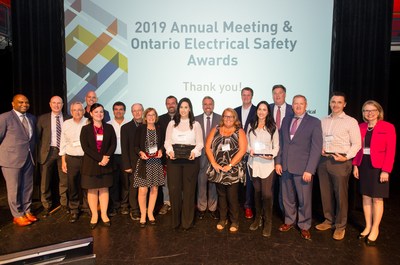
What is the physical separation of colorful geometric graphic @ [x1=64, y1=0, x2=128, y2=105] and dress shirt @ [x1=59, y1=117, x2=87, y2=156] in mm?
1072

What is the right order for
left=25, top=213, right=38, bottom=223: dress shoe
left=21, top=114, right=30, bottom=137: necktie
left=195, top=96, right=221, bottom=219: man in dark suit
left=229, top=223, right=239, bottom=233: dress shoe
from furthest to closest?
1. left=195, top=96, right=221, bottom=219: man in dark suit
2. left=25, top=213, right=38, bottom=223: dress shoe
3. left=21, top=114, right=30, bottom=137: necktie
4. left=229, top=223, right=239, bottom=233: dress shoe

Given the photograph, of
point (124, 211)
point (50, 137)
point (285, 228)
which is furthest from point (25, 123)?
point (285, 228)

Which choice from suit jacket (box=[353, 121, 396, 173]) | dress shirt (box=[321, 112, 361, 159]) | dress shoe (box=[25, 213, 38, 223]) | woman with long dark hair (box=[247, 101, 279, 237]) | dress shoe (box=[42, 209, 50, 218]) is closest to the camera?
suit jacket (box=[353, 121, 396, 173])

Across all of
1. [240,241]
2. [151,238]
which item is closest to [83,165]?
[151,238]

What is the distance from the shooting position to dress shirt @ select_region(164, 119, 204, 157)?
3.21m

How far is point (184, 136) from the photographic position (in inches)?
126

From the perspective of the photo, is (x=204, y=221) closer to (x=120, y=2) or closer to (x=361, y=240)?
(x=361, y=240)

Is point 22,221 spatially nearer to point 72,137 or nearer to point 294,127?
point 72,137

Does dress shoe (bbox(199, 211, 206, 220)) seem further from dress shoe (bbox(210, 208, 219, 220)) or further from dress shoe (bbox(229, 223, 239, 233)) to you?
dress shoe (bbox(229, 223, 239, 233))

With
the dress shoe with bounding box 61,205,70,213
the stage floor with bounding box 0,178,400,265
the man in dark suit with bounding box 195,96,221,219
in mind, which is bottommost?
the stage floor with bounding box 0,178,400,265

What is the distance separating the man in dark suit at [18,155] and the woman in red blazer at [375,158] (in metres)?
Answer: 3.79

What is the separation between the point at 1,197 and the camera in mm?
4680

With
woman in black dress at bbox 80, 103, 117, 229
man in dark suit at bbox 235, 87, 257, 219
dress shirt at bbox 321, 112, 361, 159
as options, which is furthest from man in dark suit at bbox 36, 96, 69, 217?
dress shirt at bbox 321, 112, 361, 159

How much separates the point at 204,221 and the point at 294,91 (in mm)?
2228
